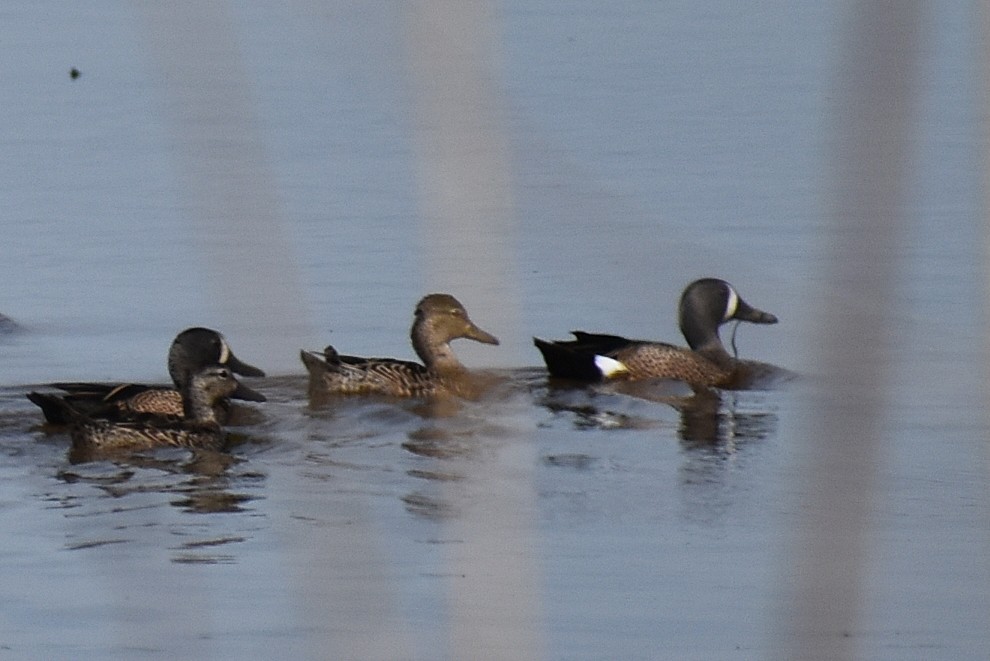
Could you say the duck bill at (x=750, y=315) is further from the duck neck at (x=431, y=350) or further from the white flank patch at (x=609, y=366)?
the duck neck at (x=431, y=350)

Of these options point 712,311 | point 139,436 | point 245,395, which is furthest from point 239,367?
point 712,311

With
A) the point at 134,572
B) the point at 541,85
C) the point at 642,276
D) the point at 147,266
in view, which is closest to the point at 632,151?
the point at 541,85

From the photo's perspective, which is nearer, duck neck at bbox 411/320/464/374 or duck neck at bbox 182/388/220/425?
duck neck at bbox 182/388/220/425

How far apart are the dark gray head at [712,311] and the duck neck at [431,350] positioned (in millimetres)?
1728

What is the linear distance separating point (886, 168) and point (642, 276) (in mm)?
485

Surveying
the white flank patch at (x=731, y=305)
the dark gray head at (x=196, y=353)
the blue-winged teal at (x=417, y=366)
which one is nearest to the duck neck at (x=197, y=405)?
the dark gray head at (x=196, y=353)

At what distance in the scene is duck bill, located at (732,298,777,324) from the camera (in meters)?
11.8

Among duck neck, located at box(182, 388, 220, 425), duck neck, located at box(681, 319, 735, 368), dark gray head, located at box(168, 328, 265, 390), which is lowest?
duck neck, located at box(182, 388, 220, 425)

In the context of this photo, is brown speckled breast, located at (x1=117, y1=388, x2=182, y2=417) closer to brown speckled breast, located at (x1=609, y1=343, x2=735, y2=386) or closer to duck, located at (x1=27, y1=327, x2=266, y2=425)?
duck, located at (x1=27, y1=327, x2=266, y2=425)

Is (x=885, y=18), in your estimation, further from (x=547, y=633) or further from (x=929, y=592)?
(x=929, y=592)

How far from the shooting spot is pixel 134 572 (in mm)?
6445

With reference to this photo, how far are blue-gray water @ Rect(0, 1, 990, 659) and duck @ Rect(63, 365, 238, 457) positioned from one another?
0.22m

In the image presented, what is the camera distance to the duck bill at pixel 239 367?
968cm

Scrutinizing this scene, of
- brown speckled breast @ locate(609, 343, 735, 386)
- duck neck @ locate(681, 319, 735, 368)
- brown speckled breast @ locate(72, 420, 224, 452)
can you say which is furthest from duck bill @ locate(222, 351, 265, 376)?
duck neck @ locate(681, 319, 735, 368)
